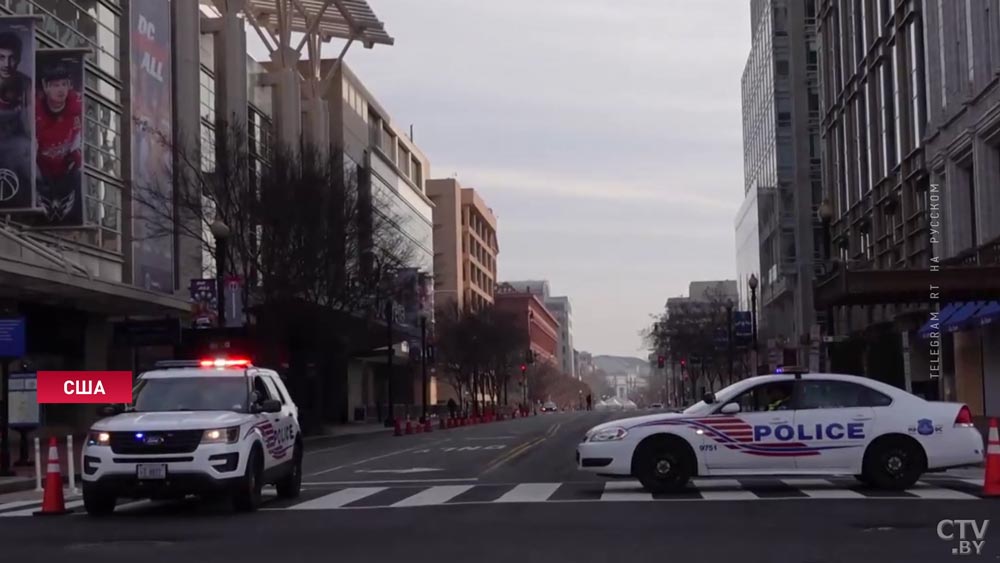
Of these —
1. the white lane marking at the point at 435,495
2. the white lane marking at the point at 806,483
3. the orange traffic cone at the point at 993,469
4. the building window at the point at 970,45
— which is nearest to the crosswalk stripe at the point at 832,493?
the white lane marking at the point at 806,483

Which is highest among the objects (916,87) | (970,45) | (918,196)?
(916,87)

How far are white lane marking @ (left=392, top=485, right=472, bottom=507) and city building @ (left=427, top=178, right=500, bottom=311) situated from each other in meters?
105

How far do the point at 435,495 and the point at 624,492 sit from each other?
2.75 meters

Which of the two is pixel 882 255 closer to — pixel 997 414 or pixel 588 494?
pixel 997 414

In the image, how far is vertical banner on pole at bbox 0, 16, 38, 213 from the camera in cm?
3375

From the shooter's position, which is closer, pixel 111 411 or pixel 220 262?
pixel 111 411

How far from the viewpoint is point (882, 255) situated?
5144 centimetres

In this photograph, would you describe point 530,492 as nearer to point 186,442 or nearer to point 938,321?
point 186,442

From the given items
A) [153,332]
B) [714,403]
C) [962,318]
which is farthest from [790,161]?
[714,403]

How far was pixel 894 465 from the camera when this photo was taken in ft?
58.8

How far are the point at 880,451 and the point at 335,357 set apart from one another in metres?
45.5

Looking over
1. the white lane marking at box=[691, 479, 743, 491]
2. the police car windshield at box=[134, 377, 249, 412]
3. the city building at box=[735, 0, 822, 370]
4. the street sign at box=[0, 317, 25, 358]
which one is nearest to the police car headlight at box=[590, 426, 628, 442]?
the white lane marking at box=[691, 479, 743, 491]

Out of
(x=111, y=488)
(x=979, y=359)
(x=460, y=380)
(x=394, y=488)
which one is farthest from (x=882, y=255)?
(x=460, y=380)

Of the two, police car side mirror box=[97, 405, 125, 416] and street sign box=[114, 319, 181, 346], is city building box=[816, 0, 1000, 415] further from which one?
street sign box=[114, 319, 181, 346]
